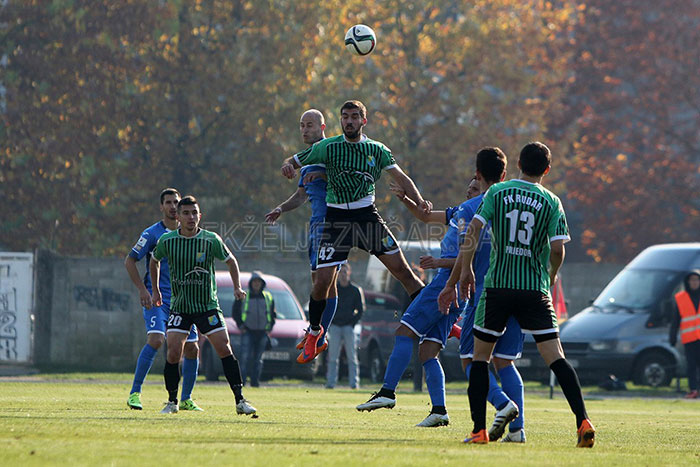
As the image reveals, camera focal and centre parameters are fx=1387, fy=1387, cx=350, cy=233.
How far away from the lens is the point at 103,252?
35.9 m

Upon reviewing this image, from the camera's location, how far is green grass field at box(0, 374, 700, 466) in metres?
8.99

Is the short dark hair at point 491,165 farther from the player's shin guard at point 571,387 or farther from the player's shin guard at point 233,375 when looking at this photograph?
the player's shin guard at point 233,375

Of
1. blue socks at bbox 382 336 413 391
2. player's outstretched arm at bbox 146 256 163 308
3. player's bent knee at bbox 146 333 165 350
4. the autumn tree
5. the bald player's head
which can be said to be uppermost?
the autumn tree

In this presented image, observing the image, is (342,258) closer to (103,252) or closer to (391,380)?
(391,380)

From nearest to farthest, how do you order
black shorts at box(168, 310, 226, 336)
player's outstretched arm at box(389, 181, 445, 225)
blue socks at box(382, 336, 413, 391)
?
blue socks at box(382, 336, 413, 391)
player's outstretched arm at box(389, 181, 445, 225)
black shorts at box(168, 310, 226, 336)

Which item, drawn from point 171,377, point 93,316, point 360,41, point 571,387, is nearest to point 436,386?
point 571,387

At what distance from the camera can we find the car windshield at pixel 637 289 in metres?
26.9

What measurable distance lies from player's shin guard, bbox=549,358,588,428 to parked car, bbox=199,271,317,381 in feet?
52.2

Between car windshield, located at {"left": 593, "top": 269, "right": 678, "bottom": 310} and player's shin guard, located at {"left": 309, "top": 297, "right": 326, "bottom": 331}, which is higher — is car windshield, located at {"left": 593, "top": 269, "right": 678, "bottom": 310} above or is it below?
above

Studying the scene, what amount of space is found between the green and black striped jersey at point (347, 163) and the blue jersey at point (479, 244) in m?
1.14

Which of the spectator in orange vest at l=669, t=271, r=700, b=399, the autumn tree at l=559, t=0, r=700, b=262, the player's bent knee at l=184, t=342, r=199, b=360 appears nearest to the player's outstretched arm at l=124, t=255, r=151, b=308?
the player's bent knee at l=184, t=342, r=199, b=360

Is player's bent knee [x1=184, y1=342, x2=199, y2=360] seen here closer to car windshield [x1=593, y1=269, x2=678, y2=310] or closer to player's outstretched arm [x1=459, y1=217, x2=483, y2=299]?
player's outstretched arm [x1=459, y1=217, x2=483, y2=299]

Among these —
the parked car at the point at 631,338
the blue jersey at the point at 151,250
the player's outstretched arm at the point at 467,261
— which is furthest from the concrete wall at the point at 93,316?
the player's outstretched arm at the point at 467,261

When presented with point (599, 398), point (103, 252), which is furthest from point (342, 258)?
point (103, 252)
